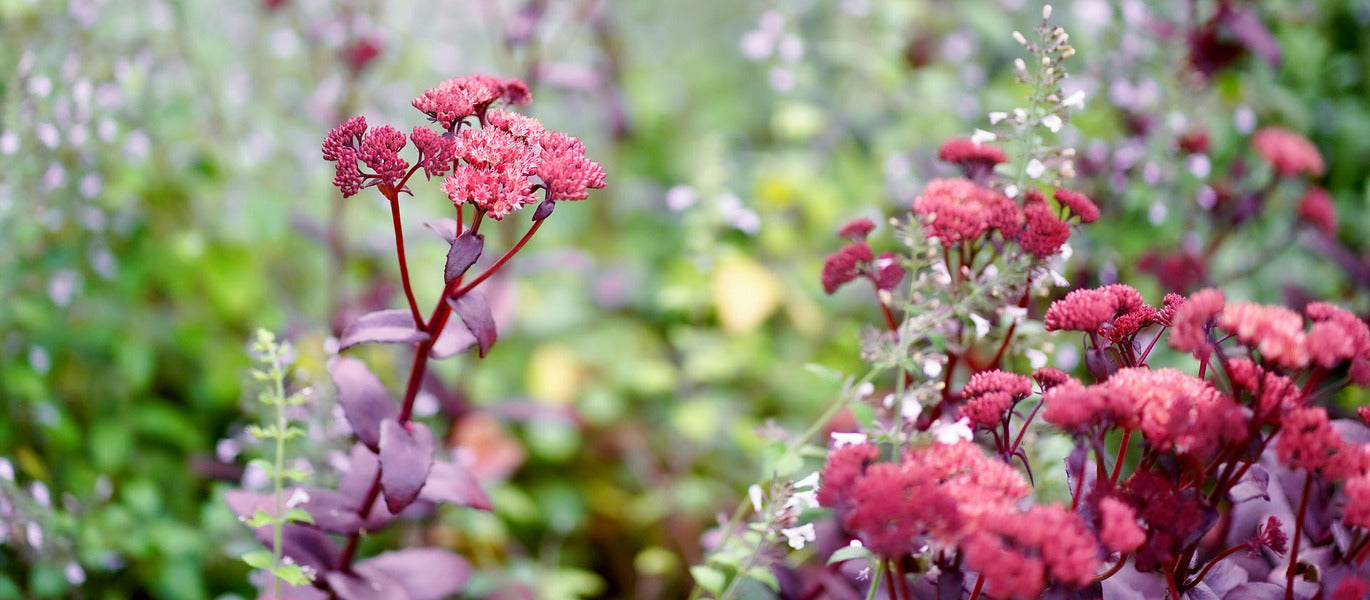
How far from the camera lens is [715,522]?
1.90m

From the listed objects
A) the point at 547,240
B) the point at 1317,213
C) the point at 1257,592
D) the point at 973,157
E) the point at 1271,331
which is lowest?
the point at 1257,592

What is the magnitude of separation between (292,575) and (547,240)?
63.6 inches

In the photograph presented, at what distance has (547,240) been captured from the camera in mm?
2398

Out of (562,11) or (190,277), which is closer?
(190,277)

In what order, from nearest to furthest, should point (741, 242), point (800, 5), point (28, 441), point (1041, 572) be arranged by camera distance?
point (1041, 572), point (28, 441), point (741, 242), point (800, 5)

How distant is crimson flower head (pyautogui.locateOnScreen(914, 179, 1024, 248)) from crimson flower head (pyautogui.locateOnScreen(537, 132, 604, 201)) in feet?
0.94

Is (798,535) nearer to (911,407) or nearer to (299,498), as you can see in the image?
(911,407)

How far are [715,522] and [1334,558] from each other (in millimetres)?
1239

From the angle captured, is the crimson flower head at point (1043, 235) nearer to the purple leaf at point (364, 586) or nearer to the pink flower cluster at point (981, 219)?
the pink flower cluster at point (981, 219)

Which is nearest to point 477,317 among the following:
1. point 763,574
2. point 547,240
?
point 763,574

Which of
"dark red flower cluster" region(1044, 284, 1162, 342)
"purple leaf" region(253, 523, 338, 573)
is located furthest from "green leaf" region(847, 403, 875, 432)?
"purple leaf" region(253, 523, 338, 573)

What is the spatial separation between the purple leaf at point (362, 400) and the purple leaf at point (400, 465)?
2 cm

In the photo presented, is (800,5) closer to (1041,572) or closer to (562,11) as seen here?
(562,11)

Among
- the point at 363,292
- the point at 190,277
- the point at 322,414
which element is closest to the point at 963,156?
the point at 322,414
